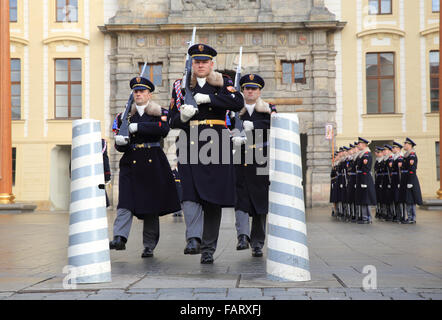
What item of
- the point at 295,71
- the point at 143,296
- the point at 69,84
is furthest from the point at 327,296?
the point at 69,84

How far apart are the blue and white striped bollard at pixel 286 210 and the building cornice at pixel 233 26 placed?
78.8 ft

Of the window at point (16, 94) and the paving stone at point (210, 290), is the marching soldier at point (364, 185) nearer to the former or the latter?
the paving stone at point (210, 290)

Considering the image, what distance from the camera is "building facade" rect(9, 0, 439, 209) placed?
97.9ft

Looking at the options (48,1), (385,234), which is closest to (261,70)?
(48,1)

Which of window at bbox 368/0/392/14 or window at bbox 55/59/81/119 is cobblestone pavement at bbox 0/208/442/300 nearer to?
window at bbox 55/59/81/119

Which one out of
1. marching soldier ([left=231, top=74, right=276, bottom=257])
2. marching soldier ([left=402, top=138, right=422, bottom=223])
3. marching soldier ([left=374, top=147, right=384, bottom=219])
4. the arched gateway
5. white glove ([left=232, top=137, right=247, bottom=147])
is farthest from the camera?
the arched gateway

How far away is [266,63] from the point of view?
29984mm

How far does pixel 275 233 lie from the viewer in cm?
601

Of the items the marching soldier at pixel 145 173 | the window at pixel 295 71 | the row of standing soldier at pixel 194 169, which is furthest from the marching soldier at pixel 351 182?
the window at pixel 295 71

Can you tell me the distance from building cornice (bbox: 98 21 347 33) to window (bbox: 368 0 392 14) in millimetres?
1429

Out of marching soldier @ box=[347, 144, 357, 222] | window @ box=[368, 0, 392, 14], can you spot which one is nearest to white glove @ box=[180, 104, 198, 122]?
marching soldier @ box=[347, 144, 357, 222]

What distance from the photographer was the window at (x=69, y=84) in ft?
102

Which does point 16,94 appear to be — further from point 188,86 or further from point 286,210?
point 286,210
